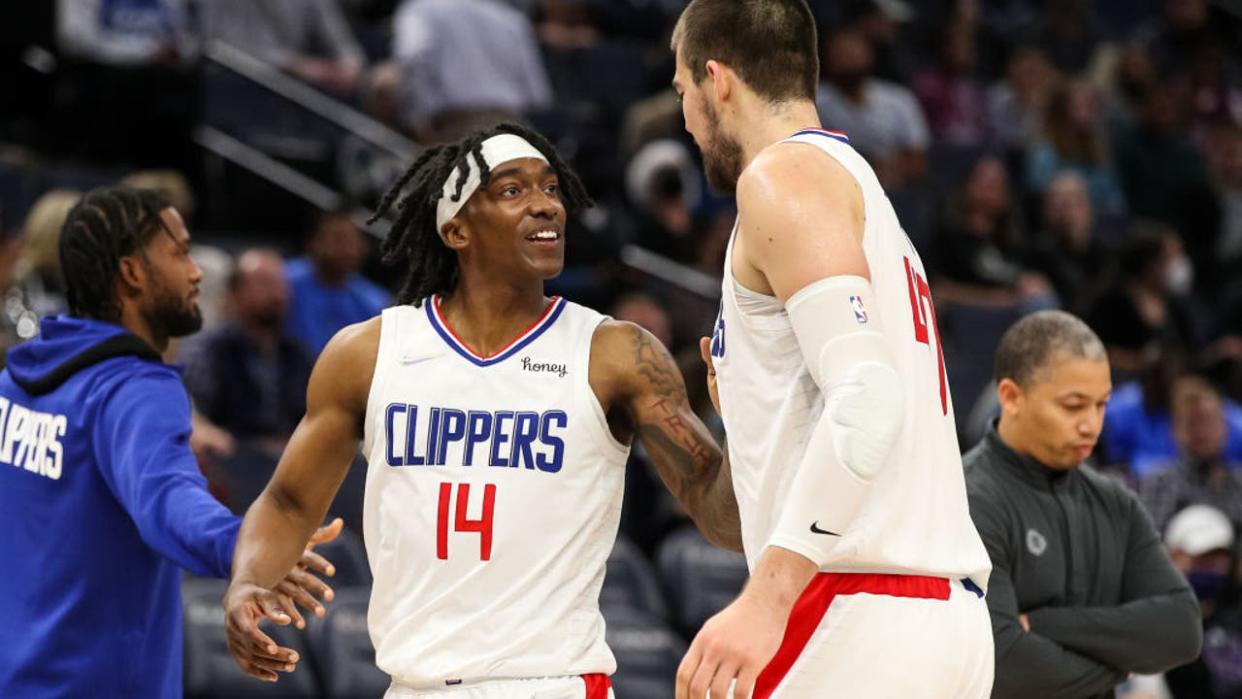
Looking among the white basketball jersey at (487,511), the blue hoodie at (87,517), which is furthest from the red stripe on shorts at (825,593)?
the blue hoodie at (87,517)

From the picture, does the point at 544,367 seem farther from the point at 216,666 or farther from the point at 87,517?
the point at 216,666

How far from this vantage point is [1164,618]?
4941 mm

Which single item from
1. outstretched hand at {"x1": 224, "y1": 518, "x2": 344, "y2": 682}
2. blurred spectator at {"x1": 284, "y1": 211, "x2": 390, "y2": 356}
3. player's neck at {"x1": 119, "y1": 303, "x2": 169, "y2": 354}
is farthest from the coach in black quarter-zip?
blurred spectator at {"x1": 284, "y1": 211, "x2": 390, "y2": 356}

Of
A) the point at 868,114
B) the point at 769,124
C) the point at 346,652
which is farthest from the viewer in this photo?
the point at 868,114

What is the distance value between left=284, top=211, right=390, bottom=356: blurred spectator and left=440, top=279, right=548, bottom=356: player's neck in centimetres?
528

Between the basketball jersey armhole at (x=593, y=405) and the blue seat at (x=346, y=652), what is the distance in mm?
3077

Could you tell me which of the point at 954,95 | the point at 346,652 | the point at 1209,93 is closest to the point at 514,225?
the point at 346,652

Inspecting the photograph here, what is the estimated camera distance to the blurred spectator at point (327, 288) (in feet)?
32.4

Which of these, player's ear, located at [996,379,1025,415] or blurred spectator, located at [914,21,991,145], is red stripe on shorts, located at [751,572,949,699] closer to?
player's ear, located at [996,379,1025,415]

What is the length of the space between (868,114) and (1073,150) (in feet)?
6.14

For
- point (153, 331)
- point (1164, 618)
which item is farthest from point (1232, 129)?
point (153, 331)

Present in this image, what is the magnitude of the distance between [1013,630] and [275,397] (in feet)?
16.5

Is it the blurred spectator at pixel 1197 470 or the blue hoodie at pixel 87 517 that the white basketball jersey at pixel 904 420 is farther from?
the blurred spectator at pixel 1197 470

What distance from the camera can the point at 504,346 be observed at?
460 cm
